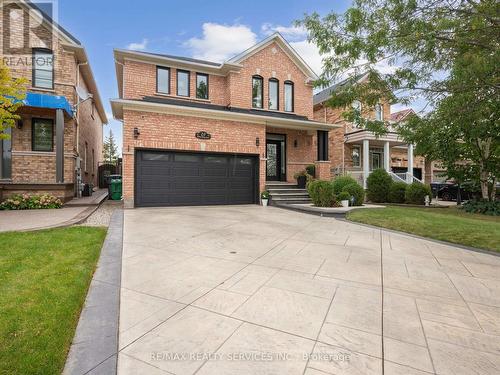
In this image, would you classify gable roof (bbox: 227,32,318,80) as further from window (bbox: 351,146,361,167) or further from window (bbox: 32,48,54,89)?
window (bbox: 32,48,54,89)

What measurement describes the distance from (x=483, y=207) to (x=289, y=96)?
34.4 ft

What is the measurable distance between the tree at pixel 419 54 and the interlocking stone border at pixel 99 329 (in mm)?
6004

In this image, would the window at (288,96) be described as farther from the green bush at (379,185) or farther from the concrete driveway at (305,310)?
the concrete driveway at (305,310)

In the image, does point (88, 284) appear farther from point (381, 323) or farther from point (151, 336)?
point (381, 323)

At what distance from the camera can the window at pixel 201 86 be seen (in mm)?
14149

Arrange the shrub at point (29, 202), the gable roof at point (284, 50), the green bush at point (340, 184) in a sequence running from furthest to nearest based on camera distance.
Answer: the gable roof at point (284, 50), the green bush at point (340, 184), the shrub at point (29, 202)

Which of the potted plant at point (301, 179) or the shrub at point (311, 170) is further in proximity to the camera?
the shrub at point (311, 170)

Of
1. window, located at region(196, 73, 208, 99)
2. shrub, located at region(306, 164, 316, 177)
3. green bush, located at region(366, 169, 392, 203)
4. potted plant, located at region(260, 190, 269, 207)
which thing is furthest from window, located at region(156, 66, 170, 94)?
green bush, located at region(366, 169, 392, 203)

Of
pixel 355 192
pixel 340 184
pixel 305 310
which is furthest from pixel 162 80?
pixel 305 310

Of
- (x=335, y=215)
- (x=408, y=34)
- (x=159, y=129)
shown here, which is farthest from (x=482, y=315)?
(x=159, y=129)

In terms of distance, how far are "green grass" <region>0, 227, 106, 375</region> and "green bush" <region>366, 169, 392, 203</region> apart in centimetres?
1416

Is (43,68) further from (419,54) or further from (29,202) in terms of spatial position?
(419,54)

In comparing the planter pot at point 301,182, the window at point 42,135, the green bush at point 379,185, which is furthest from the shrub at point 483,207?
the window at point 42,135

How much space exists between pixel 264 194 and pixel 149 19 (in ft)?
30.7
